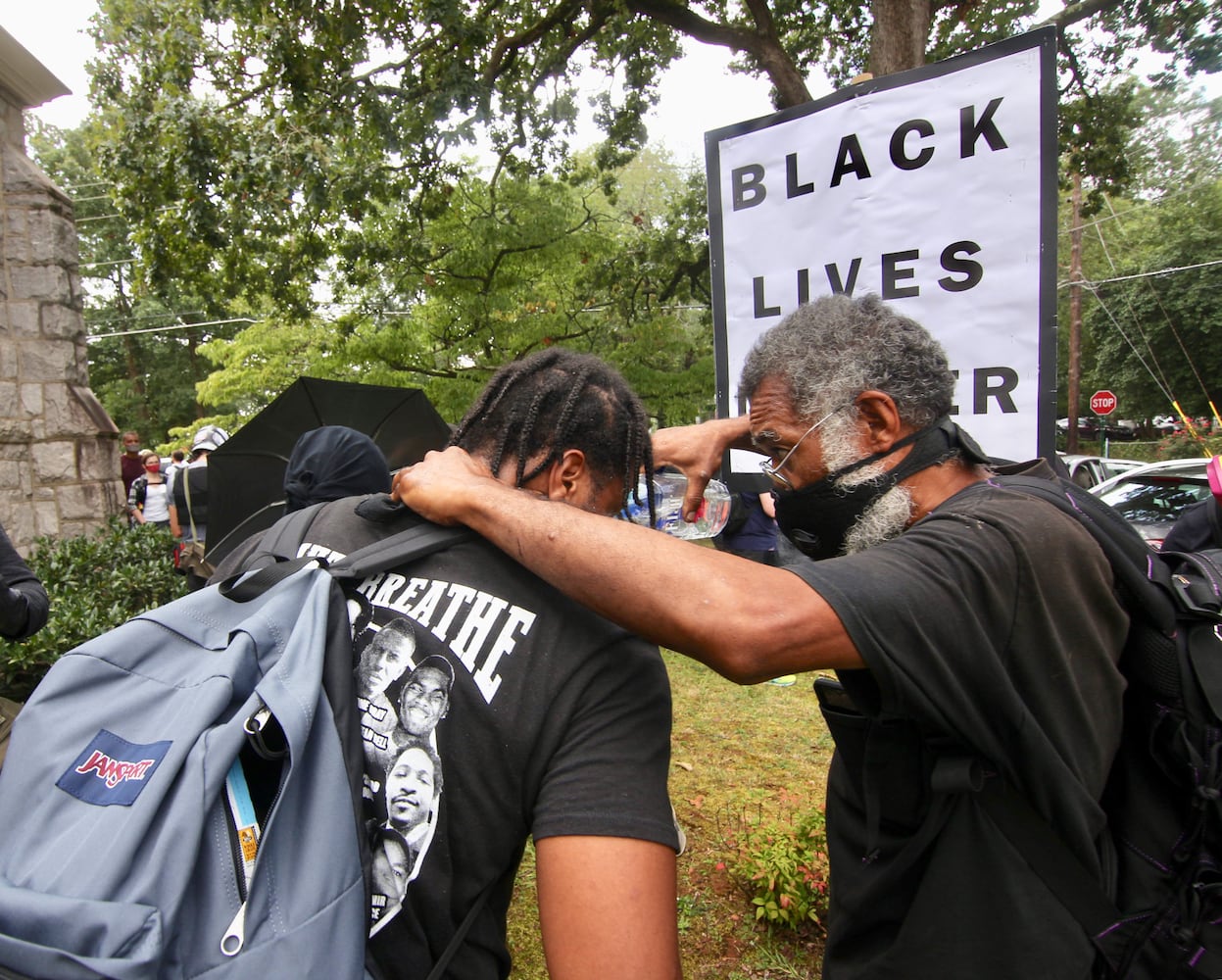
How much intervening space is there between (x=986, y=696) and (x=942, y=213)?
151cm

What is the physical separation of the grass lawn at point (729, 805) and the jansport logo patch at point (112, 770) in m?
2.41

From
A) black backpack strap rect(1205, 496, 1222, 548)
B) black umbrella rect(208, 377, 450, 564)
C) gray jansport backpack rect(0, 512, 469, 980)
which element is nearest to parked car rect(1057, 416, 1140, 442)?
black backpack strap rect(1205, 496, 1222, 548)

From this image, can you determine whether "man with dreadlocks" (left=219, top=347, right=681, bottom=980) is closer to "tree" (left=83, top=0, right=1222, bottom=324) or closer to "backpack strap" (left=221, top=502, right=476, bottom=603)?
"backpack strap" (left=221, top=502, right=476, bottom=603)

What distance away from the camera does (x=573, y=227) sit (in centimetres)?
1071

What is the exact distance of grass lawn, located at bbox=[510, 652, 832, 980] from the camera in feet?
9.90

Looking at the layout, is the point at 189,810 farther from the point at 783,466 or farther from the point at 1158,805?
the point at 1158,805

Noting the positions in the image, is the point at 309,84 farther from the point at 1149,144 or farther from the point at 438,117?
the point at 1149,144

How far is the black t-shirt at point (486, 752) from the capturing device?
1.20m

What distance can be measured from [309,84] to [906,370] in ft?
23.8

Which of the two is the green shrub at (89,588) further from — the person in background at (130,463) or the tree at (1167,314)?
the tree at (1167,314)

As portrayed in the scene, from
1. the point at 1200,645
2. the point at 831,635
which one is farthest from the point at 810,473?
the point at 1200,645

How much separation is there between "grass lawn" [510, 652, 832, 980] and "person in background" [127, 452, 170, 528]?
6.67 meters

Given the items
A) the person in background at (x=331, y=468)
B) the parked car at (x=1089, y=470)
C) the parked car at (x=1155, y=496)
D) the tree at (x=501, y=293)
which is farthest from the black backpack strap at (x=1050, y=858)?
the parked car at (x=1089, y=470)

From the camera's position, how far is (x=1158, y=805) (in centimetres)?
136
